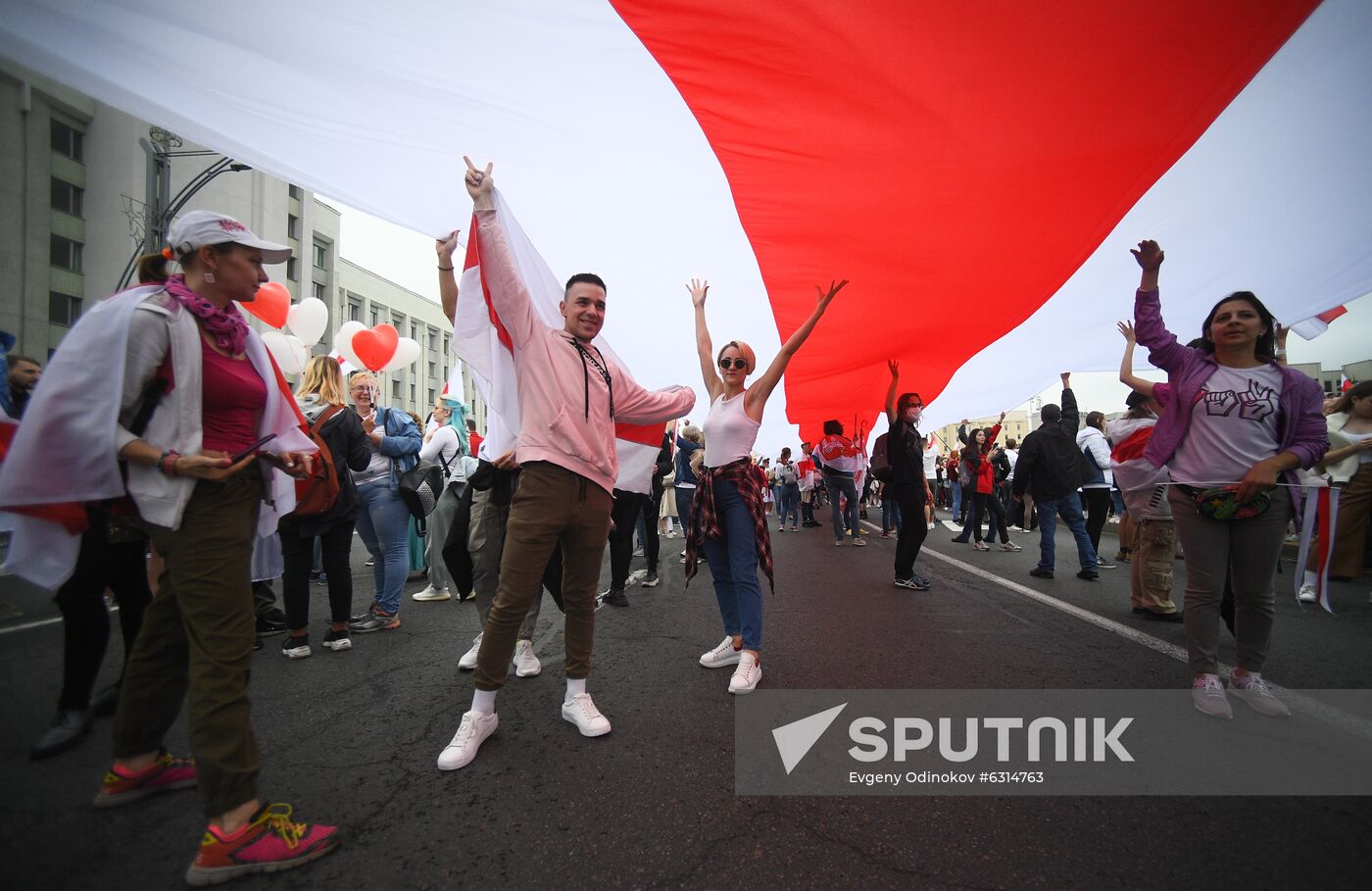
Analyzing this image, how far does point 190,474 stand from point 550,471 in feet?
3.82

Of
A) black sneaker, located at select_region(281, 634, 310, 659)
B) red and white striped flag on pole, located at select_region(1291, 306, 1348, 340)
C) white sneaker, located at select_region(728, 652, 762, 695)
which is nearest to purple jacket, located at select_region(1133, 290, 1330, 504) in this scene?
white sneaker, located at select_region(728, 652, 762, 695)

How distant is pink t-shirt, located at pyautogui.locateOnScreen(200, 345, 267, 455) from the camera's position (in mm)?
1890

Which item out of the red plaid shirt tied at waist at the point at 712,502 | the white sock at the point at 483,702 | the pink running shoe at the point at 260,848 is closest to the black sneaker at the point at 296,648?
the white sock at the point at 483,702

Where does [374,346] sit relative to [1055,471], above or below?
above

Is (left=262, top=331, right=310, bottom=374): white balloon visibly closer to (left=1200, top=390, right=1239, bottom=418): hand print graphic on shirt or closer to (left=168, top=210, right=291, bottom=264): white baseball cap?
(left=168, top=210, right=291, bottom=264): white baseball cap

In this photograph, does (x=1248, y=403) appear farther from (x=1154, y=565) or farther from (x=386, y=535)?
(x=386, y=535)

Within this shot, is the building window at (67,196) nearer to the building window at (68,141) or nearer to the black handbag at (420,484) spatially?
the building window at (68,141)

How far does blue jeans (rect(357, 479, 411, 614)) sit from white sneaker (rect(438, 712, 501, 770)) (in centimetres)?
253

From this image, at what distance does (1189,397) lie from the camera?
2.96 meters

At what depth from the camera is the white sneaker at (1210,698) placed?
2729mm

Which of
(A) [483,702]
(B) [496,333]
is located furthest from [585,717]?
(B) [496,333]

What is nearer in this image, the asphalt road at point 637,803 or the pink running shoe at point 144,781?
the asphalt road at point 637,803

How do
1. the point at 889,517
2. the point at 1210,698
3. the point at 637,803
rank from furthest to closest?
the point at 889,517
the point at 1210,698
the point at 637,803

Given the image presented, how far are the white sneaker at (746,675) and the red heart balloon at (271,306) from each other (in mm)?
5980
